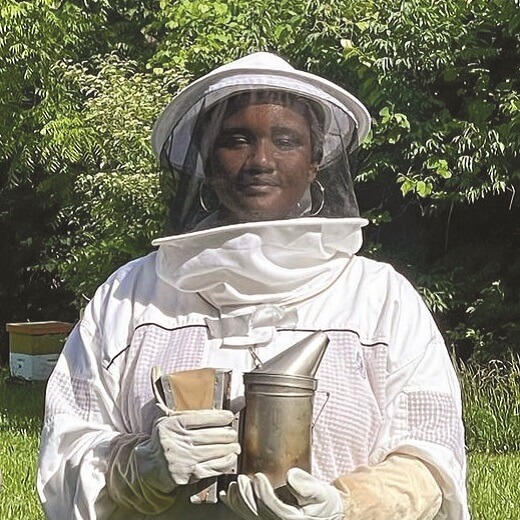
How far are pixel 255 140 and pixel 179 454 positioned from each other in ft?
1.90

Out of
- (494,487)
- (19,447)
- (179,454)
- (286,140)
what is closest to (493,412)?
(494,487)

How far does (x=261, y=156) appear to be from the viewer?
194 cm

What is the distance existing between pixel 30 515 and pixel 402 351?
12.2 ft

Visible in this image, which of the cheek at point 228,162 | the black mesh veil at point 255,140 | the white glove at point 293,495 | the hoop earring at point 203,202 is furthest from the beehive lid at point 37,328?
the white glove at point 293,495

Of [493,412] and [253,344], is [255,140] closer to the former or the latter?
[253,344]

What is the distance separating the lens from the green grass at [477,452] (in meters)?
5.27

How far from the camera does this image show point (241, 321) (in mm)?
1888

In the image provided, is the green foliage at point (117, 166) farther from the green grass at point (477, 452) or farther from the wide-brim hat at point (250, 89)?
the wide-brim hat at point (250, 89)

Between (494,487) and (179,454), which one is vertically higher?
(179,454)

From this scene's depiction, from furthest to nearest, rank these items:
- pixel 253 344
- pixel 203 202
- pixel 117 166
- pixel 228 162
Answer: pixel 117 166 → pixel 203 202 → pixel 228 162 → pixel 253 344

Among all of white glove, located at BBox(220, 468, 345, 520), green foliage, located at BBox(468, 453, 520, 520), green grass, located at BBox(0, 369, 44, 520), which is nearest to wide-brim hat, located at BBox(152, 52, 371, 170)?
white glove, located at BBox(220, 468, 345, 520)

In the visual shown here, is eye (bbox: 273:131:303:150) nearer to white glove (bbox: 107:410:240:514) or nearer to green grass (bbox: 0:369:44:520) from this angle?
white glove (bbox: 107:410:240:514)

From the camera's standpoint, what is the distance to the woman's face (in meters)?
1.94

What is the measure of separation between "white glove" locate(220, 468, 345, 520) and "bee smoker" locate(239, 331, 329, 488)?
0.04 m
